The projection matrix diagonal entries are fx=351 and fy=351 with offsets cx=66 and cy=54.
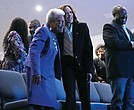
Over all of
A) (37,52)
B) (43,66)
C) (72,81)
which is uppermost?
(37,52)

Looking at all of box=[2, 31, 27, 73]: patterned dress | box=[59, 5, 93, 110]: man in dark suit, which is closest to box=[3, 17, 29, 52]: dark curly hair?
box=[2, 31, 27, 73]: patterned dress

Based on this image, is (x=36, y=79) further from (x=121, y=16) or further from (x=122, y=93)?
(x=121, y=16)

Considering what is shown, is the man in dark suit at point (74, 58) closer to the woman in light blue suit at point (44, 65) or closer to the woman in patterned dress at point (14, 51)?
the woman in light blue suit at point (44, 65)

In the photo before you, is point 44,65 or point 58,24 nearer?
point 44,65

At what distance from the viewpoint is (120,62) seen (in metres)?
3.54

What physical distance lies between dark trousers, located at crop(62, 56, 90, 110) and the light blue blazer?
0.62 ft

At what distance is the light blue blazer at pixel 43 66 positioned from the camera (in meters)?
2.78

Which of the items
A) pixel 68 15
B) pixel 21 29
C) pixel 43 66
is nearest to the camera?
pixel 43 66

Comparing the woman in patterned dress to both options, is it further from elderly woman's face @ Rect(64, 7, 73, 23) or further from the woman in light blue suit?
the woman in light blue suit

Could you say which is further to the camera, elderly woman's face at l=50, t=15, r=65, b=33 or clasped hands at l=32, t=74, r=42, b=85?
elderly woman's face at l=50, t=15, r=65, b=33

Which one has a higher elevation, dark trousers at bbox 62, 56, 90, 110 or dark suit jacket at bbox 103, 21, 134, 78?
dark suit jacket at bbox 103, 21, 134, 78

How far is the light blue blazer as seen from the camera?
2.78 meters

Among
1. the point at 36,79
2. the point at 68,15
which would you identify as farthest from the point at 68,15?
the point at 36,79

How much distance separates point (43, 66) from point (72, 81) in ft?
1.29
